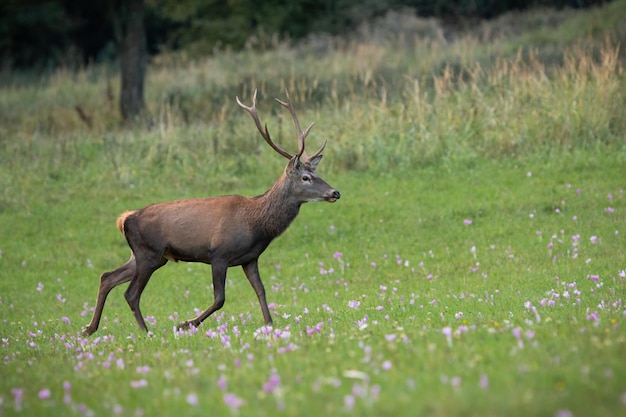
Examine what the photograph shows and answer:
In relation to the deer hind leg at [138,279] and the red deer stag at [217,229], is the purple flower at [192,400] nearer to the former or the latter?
the red deer stag at [217,229]

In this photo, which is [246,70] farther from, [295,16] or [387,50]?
[295,16]

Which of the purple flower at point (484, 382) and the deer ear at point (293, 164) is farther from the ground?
the purple flower at point (484, 382)

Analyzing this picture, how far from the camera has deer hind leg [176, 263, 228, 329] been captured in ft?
31.9

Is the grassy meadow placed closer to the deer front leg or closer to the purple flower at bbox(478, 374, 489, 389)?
the purple flower at bbox(478, 374, 489, 389)

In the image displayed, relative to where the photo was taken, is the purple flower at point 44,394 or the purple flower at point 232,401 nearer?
the purple flower at point 232,401

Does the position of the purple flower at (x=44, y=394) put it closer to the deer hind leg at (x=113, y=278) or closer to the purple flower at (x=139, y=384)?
the purple flower at (x=139, y=384)

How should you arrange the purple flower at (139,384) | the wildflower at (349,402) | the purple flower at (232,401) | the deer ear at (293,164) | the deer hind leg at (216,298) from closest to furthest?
the wildflower at (349,402) → the purple flower at (232,401) → the purple flower at (139,384) → the deer hind leg at (216,298) → the deer ear at (293,164)

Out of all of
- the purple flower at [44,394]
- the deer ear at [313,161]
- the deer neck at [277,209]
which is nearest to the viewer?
the purple flower at [44,394]

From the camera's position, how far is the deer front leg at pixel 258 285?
9.77m

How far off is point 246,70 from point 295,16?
14.4 meters

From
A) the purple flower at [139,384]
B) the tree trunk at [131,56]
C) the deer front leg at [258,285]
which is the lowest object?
the tree trunk at [131,56]

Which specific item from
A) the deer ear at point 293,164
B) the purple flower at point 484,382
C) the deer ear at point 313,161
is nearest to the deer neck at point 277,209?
the deer ear at point 293,164

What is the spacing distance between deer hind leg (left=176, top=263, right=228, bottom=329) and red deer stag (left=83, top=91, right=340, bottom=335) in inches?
0.4

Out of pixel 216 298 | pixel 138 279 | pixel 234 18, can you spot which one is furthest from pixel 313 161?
pixel 234 18
